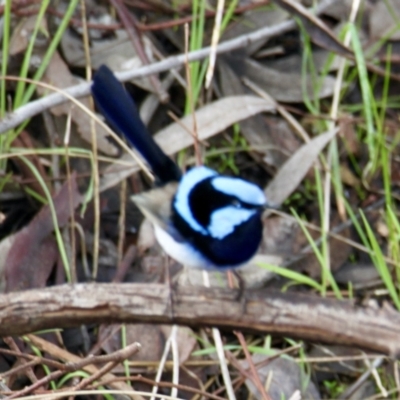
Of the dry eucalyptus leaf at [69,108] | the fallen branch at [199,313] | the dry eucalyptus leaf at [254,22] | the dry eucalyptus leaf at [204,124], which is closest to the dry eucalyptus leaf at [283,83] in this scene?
the dry eucalyptus leaf at [254,22]

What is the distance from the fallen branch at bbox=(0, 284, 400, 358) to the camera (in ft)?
8.18

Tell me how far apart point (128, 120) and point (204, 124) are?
2.59 feet

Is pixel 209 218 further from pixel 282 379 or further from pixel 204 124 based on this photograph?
pixel 204 124

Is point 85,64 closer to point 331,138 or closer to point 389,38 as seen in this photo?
point 331,138

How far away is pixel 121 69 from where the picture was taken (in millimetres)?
3979

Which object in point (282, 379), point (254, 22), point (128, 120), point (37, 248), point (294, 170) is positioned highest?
A: point (128, 120)

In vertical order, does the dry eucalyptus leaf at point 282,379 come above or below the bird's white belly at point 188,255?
below

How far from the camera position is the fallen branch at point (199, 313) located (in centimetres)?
249

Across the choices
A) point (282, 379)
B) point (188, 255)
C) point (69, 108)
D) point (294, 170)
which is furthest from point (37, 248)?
point (294, 170)

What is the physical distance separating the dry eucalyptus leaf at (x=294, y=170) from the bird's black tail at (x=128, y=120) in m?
0.78

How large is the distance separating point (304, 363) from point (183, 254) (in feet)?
2.78

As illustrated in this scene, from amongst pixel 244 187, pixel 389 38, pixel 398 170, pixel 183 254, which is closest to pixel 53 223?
pixel 183 254

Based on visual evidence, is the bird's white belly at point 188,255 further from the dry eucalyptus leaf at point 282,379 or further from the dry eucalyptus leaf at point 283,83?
the dry eucalyptus leaf at point 283,83

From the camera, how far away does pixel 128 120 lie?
10.1 ft
